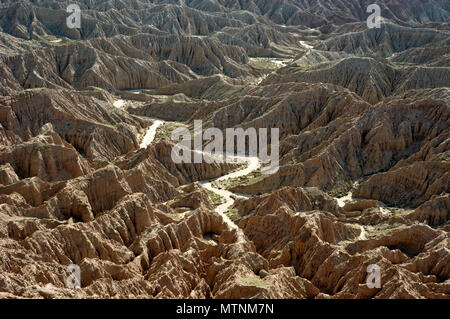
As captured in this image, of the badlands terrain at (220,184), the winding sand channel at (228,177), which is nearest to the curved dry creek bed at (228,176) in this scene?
the winding sand channel at (228,177)

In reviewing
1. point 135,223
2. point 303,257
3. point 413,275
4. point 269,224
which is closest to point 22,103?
point 135,223

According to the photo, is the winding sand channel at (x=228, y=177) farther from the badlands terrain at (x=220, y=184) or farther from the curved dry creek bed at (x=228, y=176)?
the badlands terrain at (x=220, y=184)

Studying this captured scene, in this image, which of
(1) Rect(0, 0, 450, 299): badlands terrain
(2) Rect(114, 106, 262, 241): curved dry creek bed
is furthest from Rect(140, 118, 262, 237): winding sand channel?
(1) Rect(0, 0, 450, 299): badlands terrain

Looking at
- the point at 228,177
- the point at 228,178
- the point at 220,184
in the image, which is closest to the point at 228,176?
the point at 228,177

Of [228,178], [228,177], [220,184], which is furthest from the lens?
[228,177]

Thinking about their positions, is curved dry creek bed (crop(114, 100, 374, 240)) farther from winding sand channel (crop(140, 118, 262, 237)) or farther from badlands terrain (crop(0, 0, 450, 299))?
badlands terrain (crop(0, 0, 450, 299))

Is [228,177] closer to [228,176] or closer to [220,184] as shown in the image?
[228,176]

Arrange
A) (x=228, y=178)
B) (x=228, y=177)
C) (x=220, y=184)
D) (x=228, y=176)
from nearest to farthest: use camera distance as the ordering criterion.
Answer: (x=220, y=184)
(x=228, y=178)
(x=228, y=177)
(x=228, y=176)

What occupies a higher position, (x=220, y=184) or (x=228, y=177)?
(x=228, y=177)
